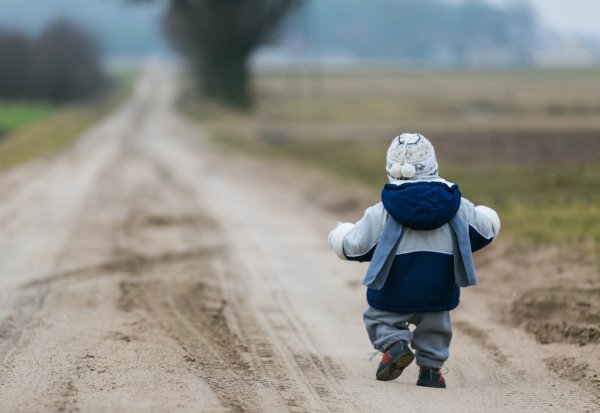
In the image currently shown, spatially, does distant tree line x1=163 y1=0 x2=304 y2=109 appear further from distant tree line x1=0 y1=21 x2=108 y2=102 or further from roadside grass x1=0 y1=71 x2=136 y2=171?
distant tree line x1=0 y1=21 x2=108 y2=102

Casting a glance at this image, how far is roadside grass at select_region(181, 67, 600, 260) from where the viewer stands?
1343cm

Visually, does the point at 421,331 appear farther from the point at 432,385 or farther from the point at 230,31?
the point at 230,31

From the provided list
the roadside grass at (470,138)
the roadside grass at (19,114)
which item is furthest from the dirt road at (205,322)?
the roadside grass at (19,114)

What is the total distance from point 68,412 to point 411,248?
7.12ft

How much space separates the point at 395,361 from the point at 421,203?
91 centimetres

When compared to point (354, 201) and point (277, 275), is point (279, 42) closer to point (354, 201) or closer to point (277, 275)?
point (354, 201)

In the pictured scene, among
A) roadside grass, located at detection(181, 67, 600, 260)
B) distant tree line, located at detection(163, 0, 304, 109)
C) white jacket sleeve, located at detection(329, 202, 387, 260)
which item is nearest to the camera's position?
white jacket sleeve, located at detection(329, 202, 387, 260)

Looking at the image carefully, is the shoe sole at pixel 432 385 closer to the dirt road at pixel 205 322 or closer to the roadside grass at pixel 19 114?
the dirt road at pixel 205 322

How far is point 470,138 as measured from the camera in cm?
3228

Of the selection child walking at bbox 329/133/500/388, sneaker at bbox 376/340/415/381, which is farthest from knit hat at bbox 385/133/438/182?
sneaker at bbox 376/340/415/381

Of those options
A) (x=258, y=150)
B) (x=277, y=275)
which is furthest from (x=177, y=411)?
(x=258, y=150)

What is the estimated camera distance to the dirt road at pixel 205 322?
548 cm

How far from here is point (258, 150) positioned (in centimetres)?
2820

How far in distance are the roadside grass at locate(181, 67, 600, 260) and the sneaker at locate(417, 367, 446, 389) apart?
3.99 meters
